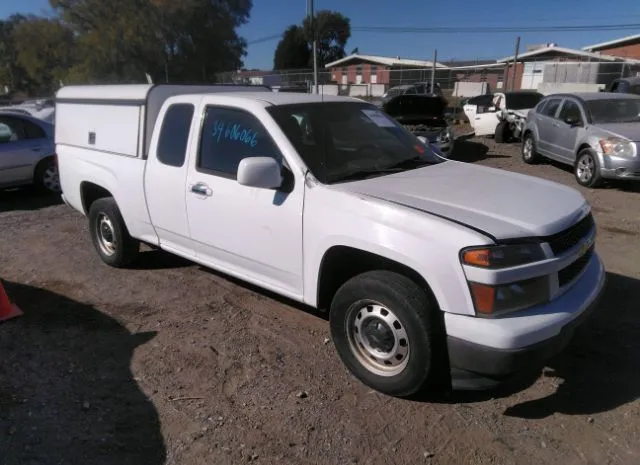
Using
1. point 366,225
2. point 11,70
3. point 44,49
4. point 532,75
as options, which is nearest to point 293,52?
point 44,49

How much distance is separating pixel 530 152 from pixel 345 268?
9.73m

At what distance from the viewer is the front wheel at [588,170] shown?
358 inches

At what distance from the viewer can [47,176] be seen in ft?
31.3

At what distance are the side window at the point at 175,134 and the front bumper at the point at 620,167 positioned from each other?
731 centimetres

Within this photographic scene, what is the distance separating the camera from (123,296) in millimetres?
4957

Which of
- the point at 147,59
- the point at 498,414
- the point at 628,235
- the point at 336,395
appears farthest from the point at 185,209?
the point at 147,59

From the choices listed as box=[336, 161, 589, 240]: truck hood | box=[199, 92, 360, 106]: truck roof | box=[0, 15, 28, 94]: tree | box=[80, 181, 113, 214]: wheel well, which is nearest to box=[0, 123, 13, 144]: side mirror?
box=[80, 181, 113, 214]: wheel well

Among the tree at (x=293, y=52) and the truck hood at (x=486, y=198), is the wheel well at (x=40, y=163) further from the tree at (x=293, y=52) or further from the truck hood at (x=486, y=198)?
the tree at (x=293, y=52)

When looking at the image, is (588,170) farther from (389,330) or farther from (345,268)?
(389,330)

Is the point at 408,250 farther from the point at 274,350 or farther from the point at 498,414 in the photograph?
the point at 274,350

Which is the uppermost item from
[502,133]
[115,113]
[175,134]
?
[115,113]

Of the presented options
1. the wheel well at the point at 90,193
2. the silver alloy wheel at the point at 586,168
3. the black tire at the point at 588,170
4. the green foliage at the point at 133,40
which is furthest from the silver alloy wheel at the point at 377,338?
the green foliage at the point at 133,40

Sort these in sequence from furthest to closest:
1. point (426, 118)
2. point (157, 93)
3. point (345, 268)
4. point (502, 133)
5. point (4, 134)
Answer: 1. point (502, 133)
2. point (426, 118)
3. point (4, 134)
4. point (157, 93)
5. point (345, 268)

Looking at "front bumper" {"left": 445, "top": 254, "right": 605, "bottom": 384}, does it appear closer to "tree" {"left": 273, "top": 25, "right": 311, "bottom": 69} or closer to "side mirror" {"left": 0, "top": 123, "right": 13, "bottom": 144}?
"side mirror" {"left": 0, "top": 123, "right": 13, "bottom": 144}
